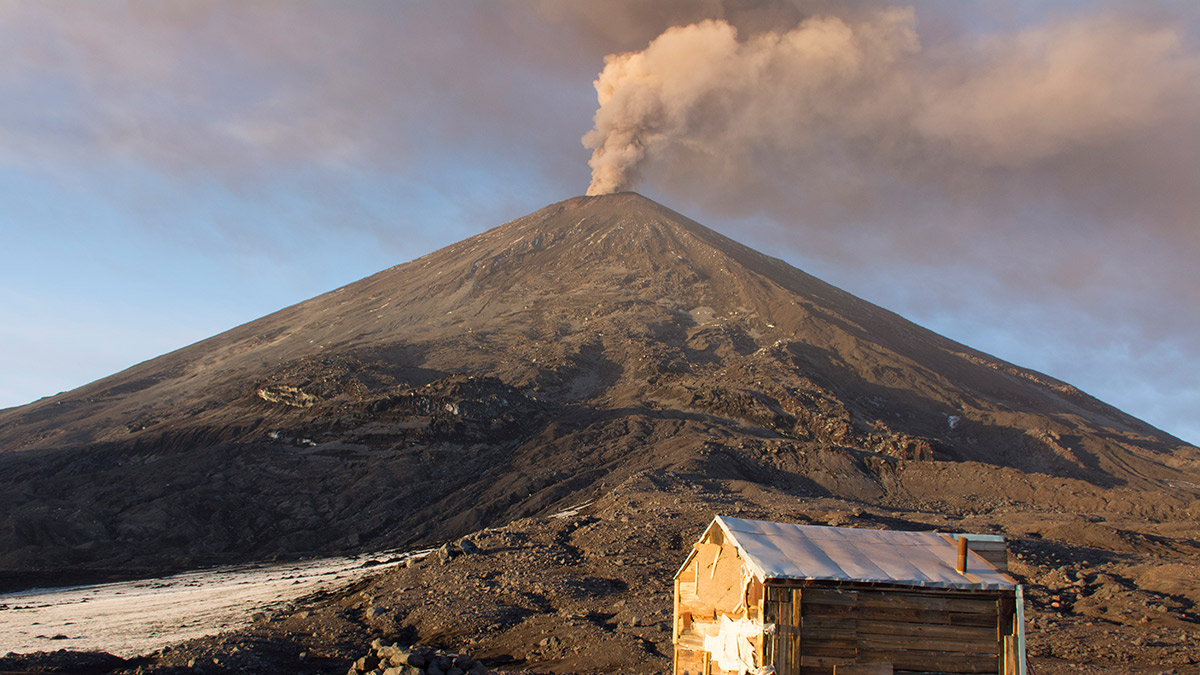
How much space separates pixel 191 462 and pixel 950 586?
4465cm

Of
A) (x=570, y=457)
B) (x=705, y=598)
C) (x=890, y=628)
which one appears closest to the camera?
(x=890, y=628)

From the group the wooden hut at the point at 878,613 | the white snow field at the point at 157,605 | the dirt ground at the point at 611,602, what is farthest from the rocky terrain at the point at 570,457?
the wooden hut at the point at 878,613

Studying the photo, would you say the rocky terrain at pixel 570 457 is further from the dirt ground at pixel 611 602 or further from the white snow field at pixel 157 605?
the white snow field at pixel 157 605

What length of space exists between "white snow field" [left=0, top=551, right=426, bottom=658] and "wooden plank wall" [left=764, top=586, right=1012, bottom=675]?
598 inches

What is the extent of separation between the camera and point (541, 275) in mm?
86000

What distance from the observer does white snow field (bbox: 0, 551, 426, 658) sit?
18.3 meters

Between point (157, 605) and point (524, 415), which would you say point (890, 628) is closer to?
point (157, 605)

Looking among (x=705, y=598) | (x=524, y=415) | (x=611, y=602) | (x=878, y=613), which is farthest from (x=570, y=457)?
(x=878, y=613)

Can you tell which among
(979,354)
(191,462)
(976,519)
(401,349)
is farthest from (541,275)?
(976,519)

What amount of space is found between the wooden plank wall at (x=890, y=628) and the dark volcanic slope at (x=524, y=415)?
28.8m

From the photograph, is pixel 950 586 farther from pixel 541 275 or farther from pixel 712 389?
pixel 541 275

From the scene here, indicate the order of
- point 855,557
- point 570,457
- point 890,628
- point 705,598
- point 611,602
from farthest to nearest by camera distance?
point 570,457, point 611,602, point 705,598, point 855,557, point 890,628

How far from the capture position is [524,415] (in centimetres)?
5234

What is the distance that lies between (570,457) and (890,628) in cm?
3612
